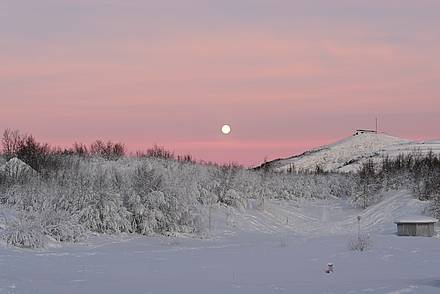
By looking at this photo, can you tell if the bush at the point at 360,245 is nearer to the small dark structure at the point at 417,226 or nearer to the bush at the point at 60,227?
the small dark structure at the point at 417,226

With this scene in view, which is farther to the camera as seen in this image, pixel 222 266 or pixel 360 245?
pixel 360 245

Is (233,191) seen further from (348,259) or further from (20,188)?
(348,259)

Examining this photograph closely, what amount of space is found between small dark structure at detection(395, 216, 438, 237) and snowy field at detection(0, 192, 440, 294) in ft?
5.90

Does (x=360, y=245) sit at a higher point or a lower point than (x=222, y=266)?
higher

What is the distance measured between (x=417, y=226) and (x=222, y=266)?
43.5 ft

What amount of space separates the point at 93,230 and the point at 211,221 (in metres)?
9.55

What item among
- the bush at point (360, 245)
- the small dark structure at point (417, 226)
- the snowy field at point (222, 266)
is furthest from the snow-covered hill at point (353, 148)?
the bush at point (360, 245)

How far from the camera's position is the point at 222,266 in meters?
19.2

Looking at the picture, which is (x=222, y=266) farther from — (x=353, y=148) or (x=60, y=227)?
(x=353, y=148)

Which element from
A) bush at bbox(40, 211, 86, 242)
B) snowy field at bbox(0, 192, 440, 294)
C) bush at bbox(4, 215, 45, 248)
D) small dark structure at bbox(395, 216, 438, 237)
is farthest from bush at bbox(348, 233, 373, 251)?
bush at bbox(4, 215, 45, 248)

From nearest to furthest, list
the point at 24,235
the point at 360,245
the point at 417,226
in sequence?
1. the point at 24,235
2. the point at 360,245
3. the point at 417,226

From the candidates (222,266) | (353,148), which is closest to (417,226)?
(222,266)

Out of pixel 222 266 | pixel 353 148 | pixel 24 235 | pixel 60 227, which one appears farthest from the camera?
pixel 353 148

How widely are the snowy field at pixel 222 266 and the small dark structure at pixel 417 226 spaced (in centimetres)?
180
